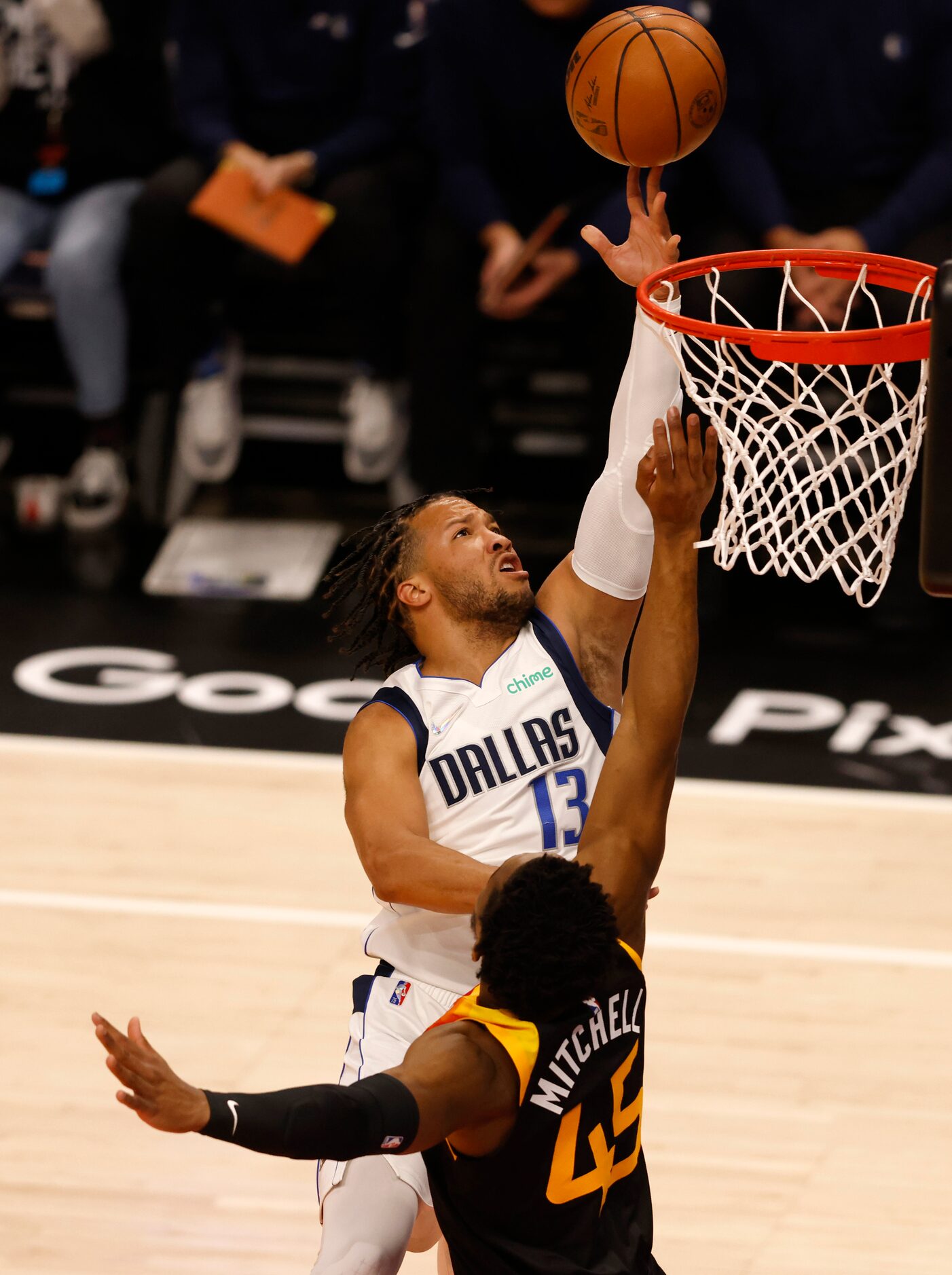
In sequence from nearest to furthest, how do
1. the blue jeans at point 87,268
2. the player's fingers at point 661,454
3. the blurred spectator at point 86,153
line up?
the player's fingers at point 661,454 < the blue jeans at point 87,268 < the blurred spectator at point 86,153

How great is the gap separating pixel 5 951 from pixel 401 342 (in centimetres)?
336

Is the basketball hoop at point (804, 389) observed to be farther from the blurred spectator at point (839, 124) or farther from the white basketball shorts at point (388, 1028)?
the blurred spectator at point (839, 124)

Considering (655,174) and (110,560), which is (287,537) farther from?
(655,174)

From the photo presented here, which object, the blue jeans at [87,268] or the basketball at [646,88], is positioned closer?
the basketball at [646,88]

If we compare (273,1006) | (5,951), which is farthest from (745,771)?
(5,951)

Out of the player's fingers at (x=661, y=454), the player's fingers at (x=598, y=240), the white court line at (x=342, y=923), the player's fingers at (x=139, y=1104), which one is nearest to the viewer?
the player's fingers at (x=139, y=1104)

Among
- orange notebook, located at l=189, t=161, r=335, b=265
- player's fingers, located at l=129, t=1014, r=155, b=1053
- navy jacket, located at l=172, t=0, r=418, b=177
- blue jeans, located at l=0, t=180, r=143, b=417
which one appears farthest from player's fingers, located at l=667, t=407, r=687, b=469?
blue jeans, located at l=0, t=180, r=143, b=417

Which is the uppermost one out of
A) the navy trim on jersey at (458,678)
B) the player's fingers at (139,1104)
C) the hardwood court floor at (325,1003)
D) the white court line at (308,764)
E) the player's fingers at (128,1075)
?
the navy trim on jersey at (458,678)

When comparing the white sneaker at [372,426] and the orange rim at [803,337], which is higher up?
the orange rim at [803,337]

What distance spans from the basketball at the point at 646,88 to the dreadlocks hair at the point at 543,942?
1.47 metres

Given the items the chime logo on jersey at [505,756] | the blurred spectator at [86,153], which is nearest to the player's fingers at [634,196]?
the chime logo on jersey at [505,756]

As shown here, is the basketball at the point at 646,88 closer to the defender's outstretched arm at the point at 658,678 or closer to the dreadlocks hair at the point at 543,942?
the defender's outstretched arm at the point at 658,678

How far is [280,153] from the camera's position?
24.6 ft

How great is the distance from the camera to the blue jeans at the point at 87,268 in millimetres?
7430
